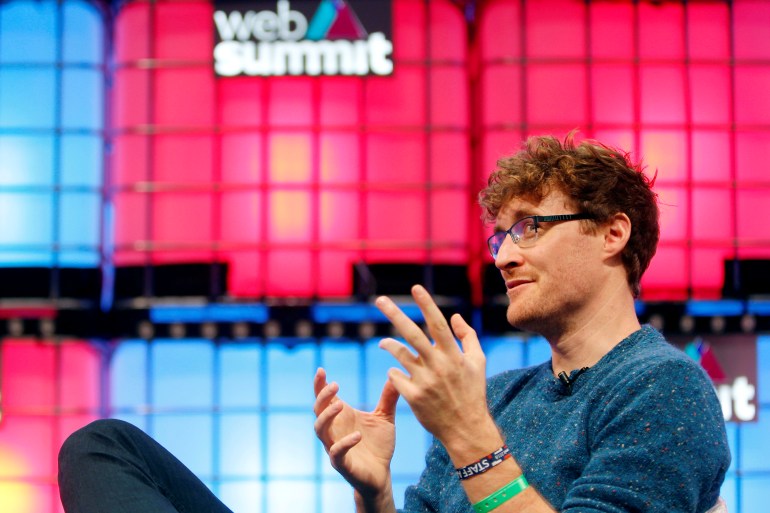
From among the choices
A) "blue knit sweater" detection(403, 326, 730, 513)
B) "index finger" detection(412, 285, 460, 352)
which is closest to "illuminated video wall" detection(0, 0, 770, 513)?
"blue knit sweater" detection(403, 326, 730, 513)

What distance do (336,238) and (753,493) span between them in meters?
2.89

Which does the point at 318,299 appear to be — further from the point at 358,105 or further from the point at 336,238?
the point at 358,105

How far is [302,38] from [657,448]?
4303 millimetres

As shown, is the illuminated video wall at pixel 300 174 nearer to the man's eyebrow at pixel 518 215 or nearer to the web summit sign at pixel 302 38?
the web summit sign at pixel 302 38

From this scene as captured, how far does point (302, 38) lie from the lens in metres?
5.34

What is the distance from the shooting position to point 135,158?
5371mm

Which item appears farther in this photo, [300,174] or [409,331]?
[300,174]

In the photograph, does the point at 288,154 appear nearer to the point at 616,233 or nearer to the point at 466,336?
the point at 616,233

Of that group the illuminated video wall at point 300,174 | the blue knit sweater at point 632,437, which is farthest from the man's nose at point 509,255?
the illuminated video wall at point 300,174

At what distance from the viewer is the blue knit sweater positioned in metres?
1.46

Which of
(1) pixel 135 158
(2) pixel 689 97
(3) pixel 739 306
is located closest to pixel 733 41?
(2) pixel 689 97

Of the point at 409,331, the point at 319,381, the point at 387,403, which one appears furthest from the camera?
the point at 387,403

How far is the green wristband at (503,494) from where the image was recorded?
146cm

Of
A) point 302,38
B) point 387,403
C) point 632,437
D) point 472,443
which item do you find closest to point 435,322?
point 472,443
